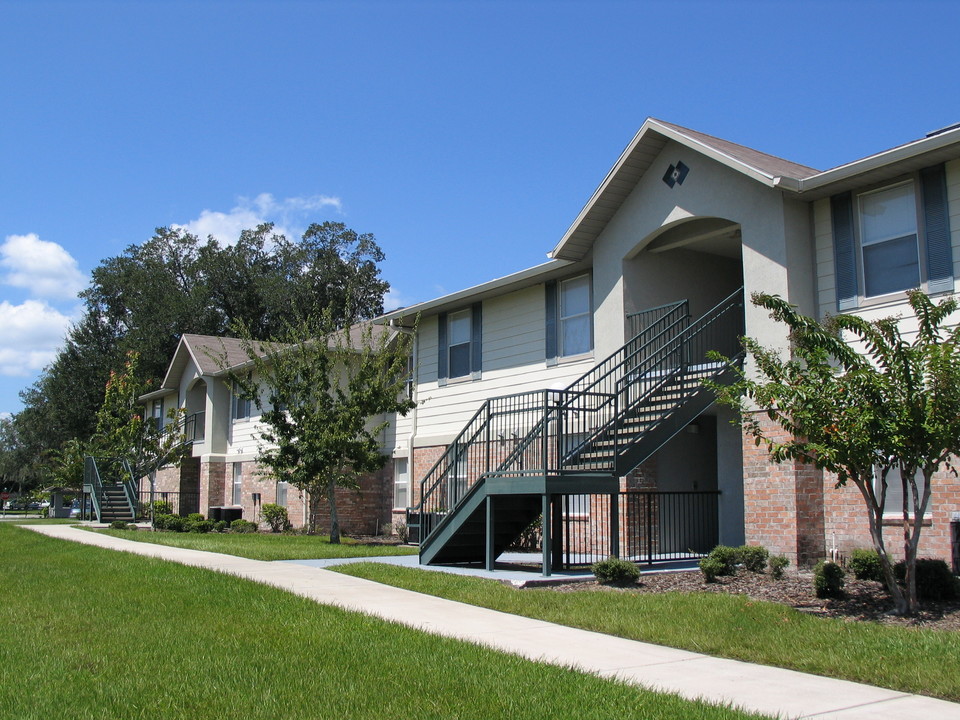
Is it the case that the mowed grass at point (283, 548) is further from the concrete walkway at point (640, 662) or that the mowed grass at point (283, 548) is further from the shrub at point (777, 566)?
the shrub at point (777, 566)

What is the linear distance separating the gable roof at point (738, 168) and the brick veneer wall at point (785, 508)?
11.9ft

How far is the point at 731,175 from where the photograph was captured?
14969 mm

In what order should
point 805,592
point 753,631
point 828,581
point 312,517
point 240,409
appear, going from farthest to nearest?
point 240,409 → point 312,517 → point 805,592 → point 828,581 → point 753,631

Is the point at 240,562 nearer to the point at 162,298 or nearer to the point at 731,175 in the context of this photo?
the point at 731,175

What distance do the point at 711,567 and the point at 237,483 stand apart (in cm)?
2248

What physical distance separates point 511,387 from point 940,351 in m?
11.4

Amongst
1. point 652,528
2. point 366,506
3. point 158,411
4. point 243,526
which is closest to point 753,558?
point 652,528

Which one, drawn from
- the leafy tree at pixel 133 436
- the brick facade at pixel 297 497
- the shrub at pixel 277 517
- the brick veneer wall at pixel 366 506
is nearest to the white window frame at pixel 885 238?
the brick facade at pixel 297 497

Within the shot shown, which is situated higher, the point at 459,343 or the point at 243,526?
the point at 459,343

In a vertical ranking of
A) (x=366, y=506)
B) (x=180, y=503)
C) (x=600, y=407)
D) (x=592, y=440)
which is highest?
(x=600, y=407)

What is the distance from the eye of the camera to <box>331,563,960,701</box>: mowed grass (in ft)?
23.7

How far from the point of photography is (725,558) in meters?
12.5

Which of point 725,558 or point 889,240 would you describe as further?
point 889,240

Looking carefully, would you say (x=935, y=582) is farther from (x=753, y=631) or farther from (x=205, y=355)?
(x=205, y=355)
